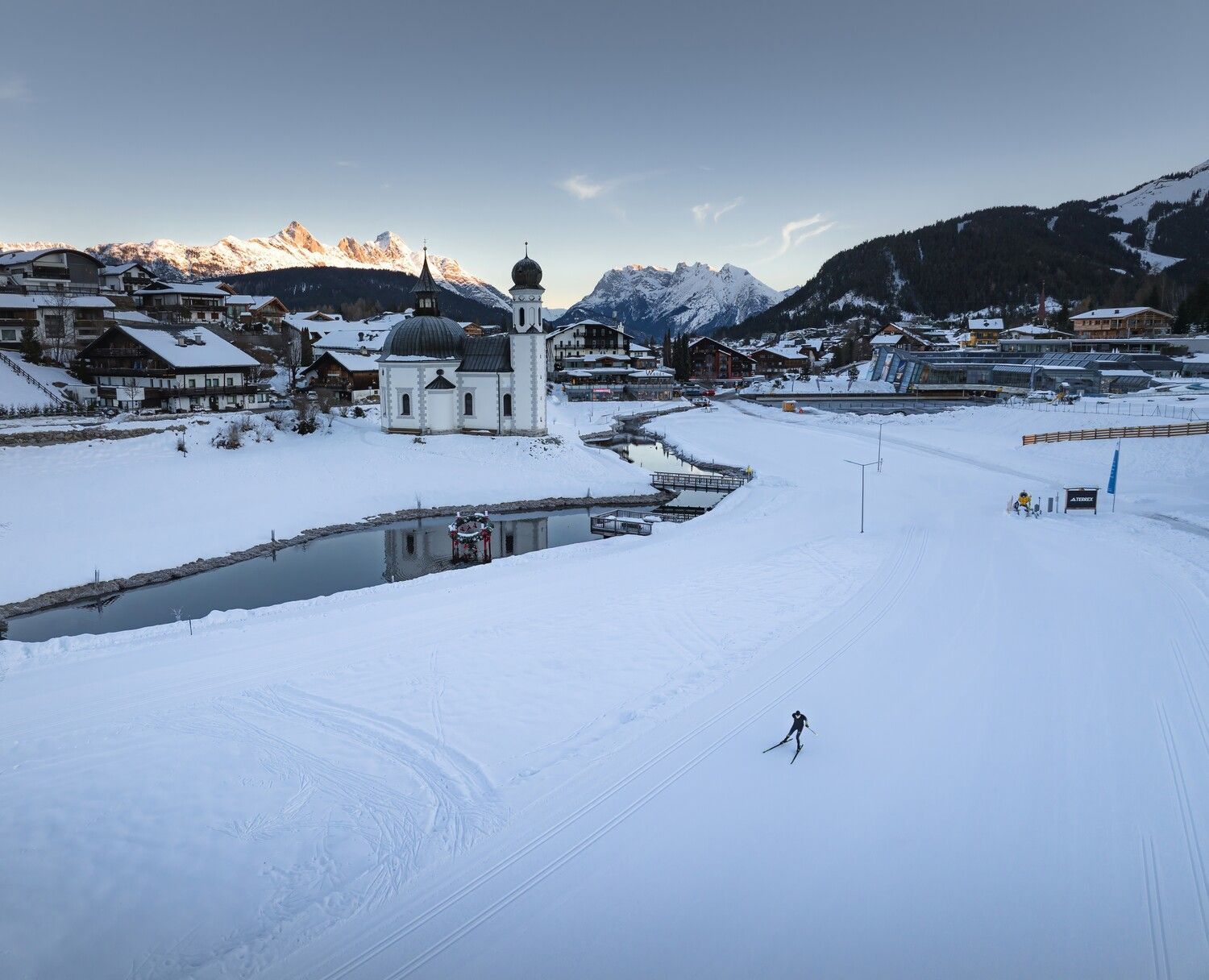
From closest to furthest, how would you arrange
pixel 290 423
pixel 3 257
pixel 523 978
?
pixel 523 978
pixel 290 423
pixel 3 257

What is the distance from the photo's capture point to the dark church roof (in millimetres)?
50156

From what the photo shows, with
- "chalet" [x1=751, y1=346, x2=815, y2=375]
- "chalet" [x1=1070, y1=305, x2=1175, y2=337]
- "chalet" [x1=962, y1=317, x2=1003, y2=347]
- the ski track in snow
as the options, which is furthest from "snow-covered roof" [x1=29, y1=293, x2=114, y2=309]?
"chalet" [x1=962, y1=317, x2=1003, y2=347]

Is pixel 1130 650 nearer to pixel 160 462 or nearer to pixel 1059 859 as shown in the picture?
pixel 1059 859

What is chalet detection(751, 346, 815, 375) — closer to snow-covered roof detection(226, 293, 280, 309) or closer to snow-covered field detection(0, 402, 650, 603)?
snow-covered roof detection(226, 293, 280, 309)

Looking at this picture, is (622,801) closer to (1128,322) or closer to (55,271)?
(55,271)

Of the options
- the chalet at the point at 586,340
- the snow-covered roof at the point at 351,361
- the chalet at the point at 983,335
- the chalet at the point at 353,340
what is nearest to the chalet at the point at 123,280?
the chalet at the point at 353,340

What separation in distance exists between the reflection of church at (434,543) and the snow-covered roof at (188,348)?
25587 mm

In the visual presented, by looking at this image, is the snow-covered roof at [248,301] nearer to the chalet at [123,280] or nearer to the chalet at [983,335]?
the chalet at [123,280]

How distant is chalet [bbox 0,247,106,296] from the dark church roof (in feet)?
132

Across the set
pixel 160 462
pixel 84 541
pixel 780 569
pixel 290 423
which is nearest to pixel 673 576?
pixel 780 569

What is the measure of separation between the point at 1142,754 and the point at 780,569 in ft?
42.9

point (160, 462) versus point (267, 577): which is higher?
point (160, 462)

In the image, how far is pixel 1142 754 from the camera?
45.3 feet

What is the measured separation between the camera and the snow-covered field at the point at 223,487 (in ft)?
90.2
